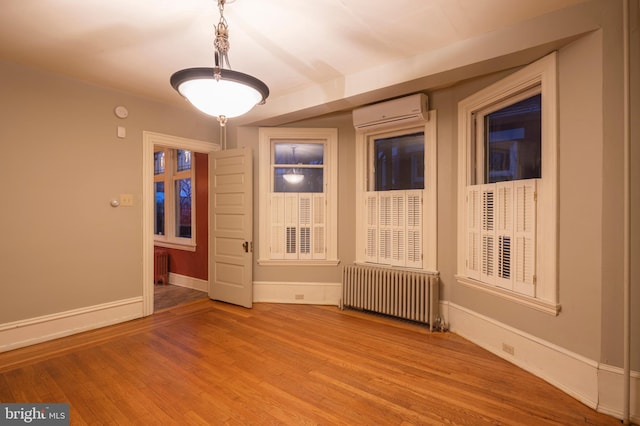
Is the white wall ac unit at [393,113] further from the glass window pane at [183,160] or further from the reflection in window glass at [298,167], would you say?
the glass window pane at [183,160]

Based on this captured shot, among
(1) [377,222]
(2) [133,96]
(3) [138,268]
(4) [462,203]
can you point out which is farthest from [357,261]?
(2) [133,96]

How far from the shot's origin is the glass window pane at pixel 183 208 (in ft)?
18.0

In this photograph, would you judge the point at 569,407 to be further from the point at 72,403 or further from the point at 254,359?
the point at 72,403

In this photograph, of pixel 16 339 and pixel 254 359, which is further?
pixel 16 339

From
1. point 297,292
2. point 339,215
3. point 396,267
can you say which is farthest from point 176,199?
point 396,267

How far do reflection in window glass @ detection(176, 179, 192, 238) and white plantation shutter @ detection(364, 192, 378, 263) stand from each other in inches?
130

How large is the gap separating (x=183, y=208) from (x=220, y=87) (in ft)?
14.2

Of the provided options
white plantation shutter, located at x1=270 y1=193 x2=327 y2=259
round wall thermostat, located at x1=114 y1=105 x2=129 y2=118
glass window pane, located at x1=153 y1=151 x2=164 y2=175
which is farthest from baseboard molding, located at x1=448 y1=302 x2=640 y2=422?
glass window pane, located at x1=153 y1=151 x2=164 y2=175

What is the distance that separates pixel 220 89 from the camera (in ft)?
5.77

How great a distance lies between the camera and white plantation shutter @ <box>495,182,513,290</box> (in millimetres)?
2682

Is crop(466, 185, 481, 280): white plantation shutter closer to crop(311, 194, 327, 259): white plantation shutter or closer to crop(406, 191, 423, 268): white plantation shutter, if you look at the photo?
crop(406, 191, 423, 268): white plantation shutter

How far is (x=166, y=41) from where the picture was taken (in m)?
2.57

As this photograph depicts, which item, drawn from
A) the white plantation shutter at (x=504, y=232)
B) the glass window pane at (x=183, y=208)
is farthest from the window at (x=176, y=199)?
the white plantation shutter at (x=504, y=232)

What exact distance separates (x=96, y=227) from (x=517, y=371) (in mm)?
4376
